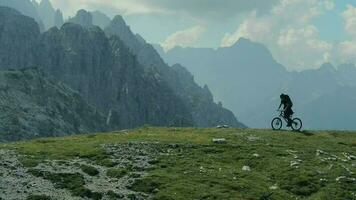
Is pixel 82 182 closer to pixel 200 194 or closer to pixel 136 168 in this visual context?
pixel 136 168

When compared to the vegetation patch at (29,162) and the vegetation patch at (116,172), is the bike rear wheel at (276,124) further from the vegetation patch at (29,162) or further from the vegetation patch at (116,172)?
the vegetation patch at (29,162)

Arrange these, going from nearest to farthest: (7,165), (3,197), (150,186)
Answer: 1. (3,197)
2. (150,186)
3. (7,165)

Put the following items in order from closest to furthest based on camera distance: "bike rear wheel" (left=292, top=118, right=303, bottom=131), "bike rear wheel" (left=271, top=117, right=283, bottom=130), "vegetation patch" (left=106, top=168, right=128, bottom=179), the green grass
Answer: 1. the green grass
2. "vegetation patch" (left=106, top=168, right=128, bottom=179)
3. "bike rear wheel" (left=292, top=118, right=303, bottom=131)
4. "bike rear wheel" (left=271, top=117, right=283, bottom=130)

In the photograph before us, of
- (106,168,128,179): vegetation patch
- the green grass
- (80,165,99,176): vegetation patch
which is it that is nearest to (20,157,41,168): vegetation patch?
the green grass

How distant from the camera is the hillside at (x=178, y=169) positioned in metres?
33.0

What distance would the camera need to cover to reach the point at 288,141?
48875 millimetres

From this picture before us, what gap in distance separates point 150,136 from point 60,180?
665 inches

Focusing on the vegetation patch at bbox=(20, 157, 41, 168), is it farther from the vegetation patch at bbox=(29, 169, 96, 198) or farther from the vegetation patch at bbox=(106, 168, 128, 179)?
the vegetation patch at bbox=(106, 168, 128, 179)

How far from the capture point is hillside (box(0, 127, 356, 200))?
108ft

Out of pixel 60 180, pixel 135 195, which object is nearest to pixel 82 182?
pixel 60 180

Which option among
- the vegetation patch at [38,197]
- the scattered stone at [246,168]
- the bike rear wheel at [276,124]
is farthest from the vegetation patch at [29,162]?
the bike rear wheel at [276,124]

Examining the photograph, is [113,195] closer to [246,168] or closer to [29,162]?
[29,162]

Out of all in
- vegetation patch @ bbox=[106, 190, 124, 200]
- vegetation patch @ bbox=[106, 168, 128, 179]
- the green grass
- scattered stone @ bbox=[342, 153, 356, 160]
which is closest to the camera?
vegetation patch @ bbox=[106, 190, 124, 200]

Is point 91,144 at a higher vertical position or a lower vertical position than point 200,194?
higher
